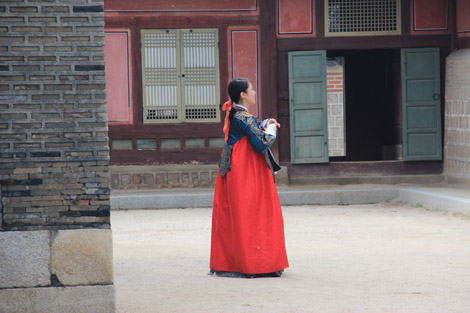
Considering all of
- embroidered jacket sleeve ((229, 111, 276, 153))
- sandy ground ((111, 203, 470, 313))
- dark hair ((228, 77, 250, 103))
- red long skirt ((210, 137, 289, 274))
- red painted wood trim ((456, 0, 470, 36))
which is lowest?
sandy ground ((111, 203, 470, 313))

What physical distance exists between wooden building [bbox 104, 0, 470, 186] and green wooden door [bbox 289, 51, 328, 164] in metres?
0.02

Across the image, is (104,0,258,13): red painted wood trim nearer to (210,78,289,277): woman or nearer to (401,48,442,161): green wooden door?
(401,48,442,161): green wooden door

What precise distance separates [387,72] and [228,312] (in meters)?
13.7

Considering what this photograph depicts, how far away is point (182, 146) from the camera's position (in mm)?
14453

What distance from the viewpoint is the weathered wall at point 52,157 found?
5.05 meters

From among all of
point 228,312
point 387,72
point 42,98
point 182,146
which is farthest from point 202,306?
point 387,72

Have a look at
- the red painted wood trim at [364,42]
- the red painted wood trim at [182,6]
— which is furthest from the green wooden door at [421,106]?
the red painted wood trim at [182,6]

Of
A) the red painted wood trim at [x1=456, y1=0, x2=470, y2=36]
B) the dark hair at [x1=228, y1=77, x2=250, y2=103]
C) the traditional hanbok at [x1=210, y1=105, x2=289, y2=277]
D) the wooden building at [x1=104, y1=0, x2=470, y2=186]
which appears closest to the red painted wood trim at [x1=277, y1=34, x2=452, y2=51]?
the wooden building at [x1=104, y1=0, x2=470, y2=186]

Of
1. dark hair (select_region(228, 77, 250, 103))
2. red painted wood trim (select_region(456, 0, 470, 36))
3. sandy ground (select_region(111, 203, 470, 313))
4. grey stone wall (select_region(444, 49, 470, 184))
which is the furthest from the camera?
red painted wood trim (select_region(456, 0, 470, 36))

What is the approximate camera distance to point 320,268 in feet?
23.2

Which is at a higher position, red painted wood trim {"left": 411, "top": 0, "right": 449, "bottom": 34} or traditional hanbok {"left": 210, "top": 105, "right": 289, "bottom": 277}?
red painted wood trim {"left": 411, "top": 0, "right": 449, "bottom": 34}

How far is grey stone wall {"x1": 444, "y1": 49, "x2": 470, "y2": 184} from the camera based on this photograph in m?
13.8

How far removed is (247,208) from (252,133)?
0.57 metres

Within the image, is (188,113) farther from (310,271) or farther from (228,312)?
(228,312)
